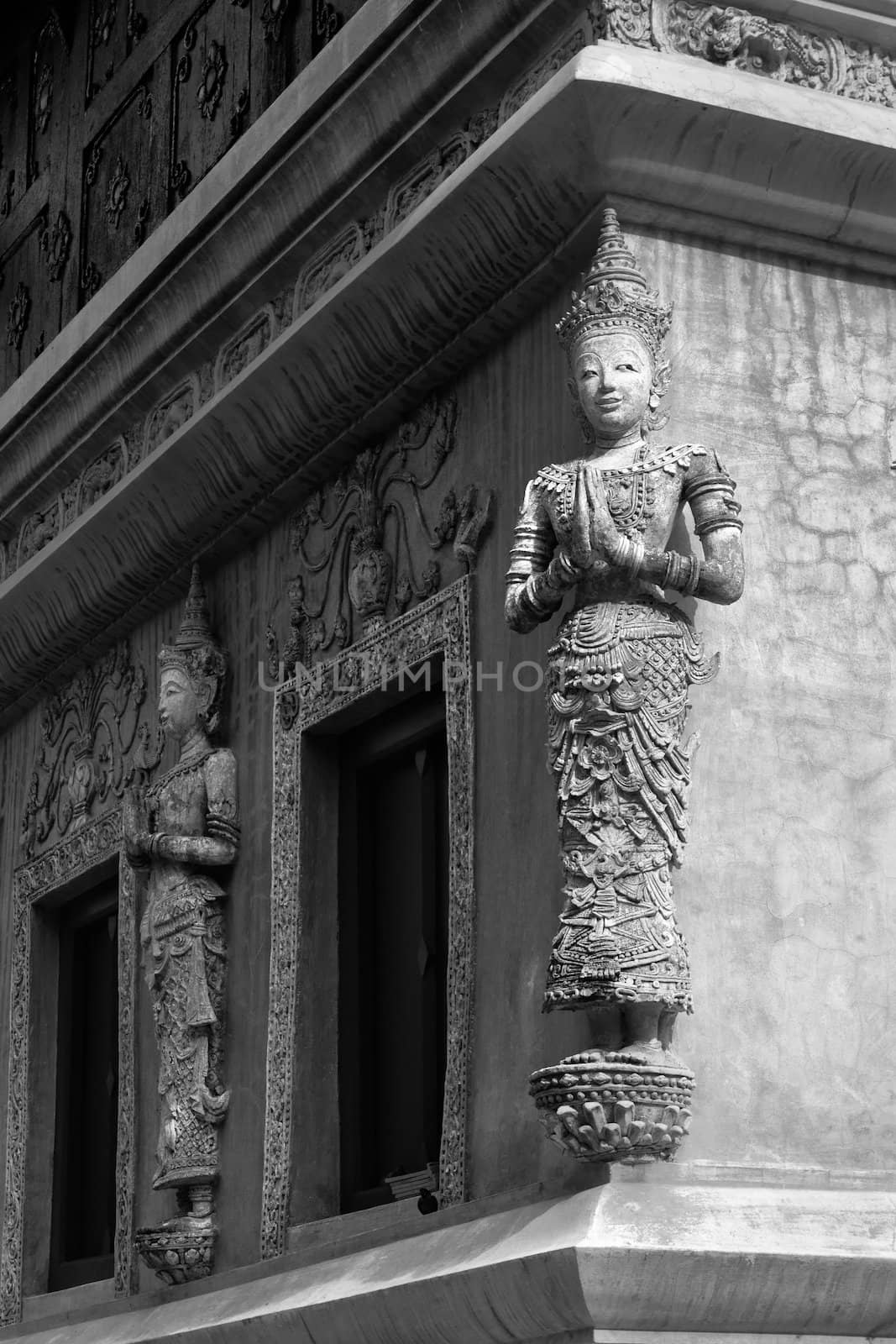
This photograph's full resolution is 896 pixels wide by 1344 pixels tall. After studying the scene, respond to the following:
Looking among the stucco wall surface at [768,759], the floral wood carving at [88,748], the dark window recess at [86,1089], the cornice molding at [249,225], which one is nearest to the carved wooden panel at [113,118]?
the cornice molding at [249,225]

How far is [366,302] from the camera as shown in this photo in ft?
32.0

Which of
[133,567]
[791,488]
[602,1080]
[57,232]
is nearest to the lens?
[602,1080]

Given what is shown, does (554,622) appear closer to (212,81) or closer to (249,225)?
(249,225)

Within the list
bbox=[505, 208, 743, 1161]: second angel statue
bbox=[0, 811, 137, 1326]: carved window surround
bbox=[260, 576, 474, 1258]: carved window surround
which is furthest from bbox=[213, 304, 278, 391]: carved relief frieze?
bbox=[505, 208, 743, 1161]: second angel statue

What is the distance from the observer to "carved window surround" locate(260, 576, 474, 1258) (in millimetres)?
8891

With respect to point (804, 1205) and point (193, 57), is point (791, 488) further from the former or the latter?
point (193, 57)

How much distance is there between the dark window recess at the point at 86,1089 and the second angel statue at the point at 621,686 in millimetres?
4983

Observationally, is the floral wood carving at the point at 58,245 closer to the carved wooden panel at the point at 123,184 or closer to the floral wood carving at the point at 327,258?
the carved wooden panel at the point at 123,184

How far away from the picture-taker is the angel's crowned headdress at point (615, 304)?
829cm

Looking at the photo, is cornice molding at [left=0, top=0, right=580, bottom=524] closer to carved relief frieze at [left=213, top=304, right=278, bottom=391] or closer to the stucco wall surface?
carved relief frieze at [left=213, top=304, right=278, bottom=391]

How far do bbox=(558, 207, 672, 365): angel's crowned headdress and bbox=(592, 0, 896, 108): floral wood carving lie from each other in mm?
768

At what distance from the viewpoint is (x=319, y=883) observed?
10312 mm

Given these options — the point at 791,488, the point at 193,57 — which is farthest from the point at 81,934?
the point at 791,488

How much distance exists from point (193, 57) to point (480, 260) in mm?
3754
